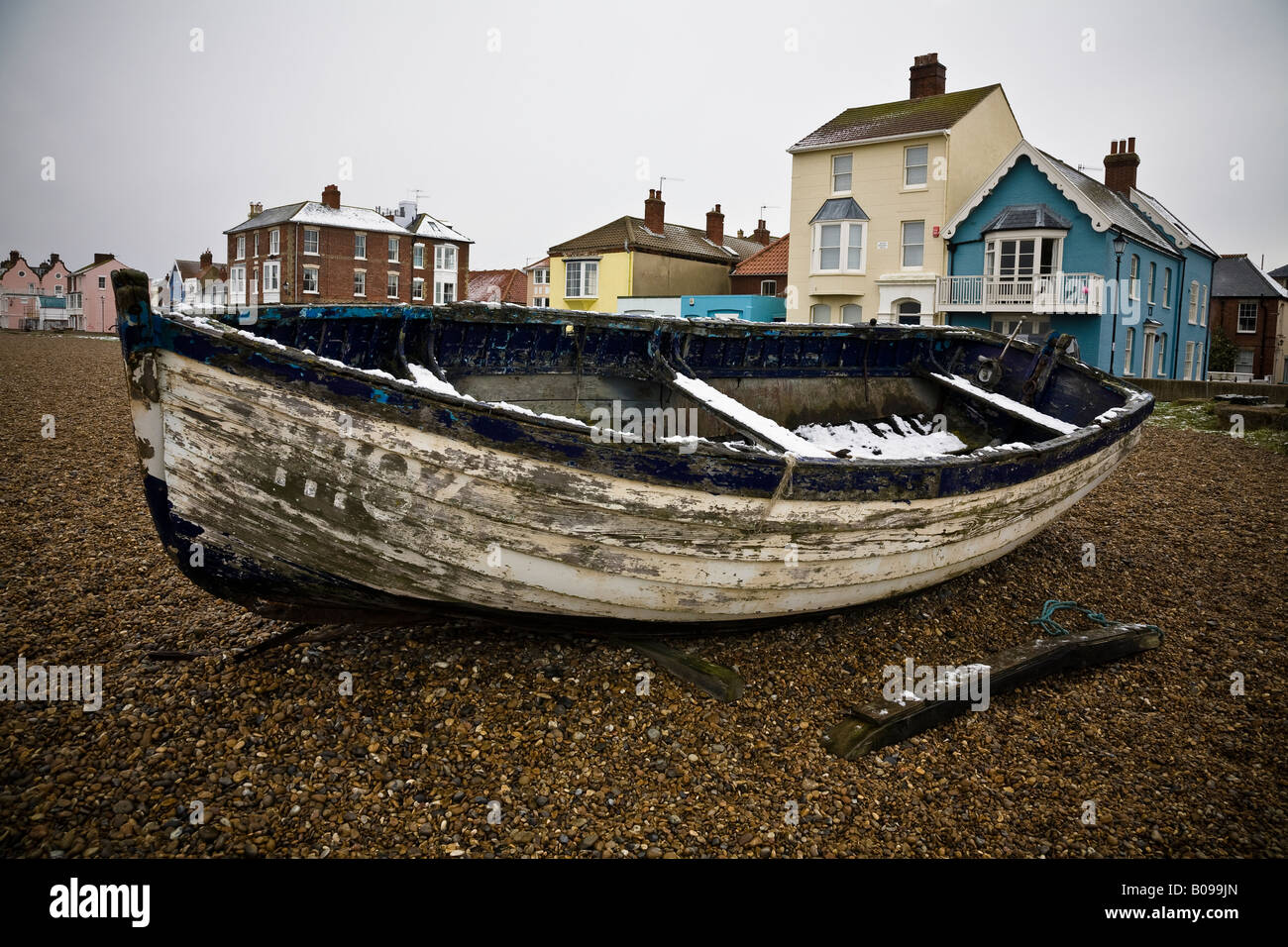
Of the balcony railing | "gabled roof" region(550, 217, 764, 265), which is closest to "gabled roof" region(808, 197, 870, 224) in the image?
the balcony railing

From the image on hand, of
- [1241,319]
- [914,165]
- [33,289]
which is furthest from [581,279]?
[33,289]

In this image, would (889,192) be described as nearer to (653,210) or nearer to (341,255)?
(653,210)

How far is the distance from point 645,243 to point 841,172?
10.6 meters

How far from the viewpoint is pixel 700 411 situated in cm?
697

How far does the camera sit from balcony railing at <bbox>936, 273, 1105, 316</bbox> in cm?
2611

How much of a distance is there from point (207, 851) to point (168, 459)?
Answer: 181 cm

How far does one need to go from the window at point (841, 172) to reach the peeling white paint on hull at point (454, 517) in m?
28.8

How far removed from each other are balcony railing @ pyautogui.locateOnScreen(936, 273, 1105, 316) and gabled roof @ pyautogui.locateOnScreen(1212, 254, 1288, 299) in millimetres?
25447

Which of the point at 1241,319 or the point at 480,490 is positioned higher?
the point at 1241,319

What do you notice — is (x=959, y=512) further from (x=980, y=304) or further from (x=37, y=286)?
(x=37, y=286)

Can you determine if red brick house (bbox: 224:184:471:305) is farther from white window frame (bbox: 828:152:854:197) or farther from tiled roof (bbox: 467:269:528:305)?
white window frame (bbox: 828:152:854:197)

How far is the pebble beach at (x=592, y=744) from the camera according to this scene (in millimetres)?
3658

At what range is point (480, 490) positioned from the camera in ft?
13.0
